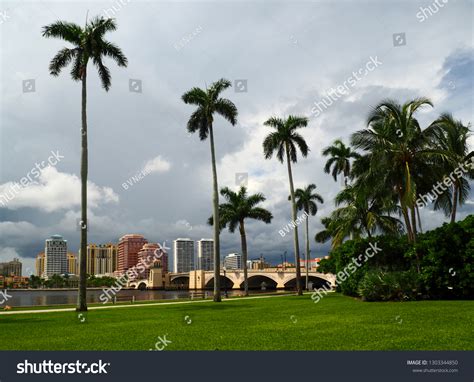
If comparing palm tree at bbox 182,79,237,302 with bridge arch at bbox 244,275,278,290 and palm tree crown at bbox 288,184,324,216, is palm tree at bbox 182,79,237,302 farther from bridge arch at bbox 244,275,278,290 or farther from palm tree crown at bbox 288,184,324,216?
bridge arch at bbox 244,275,278,290

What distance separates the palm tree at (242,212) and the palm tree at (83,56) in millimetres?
22237

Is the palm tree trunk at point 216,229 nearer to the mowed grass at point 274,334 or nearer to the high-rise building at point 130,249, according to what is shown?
the mowed grass at point 274,334

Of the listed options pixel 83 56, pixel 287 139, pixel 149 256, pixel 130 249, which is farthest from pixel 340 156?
pixel 130 249

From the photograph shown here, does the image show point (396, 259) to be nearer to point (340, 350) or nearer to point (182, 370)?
point (340, 350)

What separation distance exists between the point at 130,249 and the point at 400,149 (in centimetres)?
16393

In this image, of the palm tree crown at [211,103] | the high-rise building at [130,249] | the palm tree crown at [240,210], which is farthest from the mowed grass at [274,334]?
the high-rise building at [130,249]

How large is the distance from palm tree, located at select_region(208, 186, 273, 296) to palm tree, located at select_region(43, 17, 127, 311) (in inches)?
875

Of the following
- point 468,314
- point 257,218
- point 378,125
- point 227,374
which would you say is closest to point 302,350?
point 227,374

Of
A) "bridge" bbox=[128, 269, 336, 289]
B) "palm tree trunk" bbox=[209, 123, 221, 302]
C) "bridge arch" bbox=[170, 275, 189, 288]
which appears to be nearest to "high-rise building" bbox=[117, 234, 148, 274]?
"bridge" bbox=[128, 269, 336, 289]

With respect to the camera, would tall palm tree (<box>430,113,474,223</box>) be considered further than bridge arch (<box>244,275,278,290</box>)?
No

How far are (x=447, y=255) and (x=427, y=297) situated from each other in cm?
272

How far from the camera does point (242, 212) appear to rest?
4578 cm

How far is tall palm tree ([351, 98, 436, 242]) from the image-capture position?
85.9 feet

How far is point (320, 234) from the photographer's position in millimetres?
60125
